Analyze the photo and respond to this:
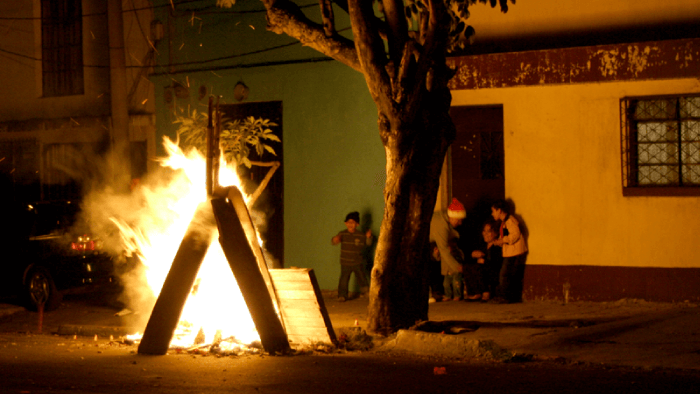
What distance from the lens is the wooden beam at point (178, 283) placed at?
335 inches

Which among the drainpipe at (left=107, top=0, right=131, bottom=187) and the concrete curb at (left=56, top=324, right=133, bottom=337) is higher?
the drainpipe at (left=107, top=0, right=131, bottom=187)

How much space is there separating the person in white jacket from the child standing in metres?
2.30

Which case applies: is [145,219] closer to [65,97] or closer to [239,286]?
[239,286]

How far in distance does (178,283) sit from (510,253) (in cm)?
533

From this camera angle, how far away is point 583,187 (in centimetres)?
1142

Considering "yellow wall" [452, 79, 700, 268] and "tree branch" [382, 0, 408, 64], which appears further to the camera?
"yellow wall" [452, 79, 700, 268]

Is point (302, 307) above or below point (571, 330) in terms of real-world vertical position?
above

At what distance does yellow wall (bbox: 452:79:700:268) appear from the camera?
10992 millimetres

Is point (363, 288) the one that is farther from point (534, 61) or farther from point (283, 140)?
point (534, 61)

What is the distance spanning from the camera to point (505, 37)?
12.2 metres

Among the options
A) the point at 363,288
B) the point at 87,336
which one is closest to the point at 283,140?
the point at 363,288

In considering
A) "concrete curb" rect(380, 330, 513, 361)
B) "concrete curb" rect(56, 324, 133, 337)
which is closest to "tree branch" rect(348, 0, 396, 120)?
"concrete curb" rect(380, 330, 513, 361)

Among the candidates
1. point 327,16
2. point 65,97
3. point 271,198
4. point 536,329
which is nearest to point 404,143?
point 327,16

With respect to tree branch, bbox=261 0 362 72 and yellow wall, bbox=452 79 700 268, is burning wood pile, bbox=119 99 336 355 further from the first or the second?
yellow wall, bbox=452 79 700 268
